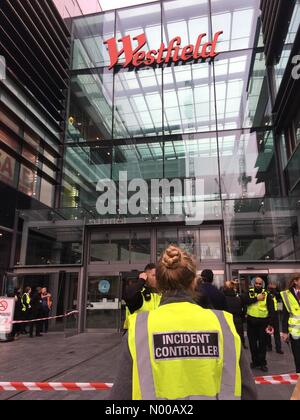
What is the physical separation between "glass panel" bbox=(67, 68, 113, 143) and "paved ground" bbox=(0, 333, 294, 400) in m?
10.8

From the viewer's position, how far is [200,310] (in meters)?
1.70

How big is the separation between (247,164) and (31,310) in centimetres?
1148

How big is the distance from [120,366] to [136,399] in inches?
5.9

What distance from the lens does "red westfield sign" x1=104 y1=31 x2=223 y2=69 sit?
19.3 metres

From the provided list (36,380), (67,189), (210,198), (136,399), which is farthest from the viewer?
(67,189)

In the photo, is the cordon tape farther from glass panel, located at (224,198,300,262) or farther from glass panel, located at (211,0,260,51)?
glass panel, located at (211,0,260,51)

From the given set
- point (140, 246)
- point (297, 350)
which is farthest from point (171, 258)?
point (140, 246)

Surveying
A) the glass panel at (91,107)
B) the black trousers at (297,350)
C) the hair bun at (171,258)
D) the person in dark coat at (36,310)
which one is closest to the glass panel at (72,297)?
the person in dark coat at (36,310)

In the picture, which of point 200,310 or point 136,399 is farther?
point 200,310

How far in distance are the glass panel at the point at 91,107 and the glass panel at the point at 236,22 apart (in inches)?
252

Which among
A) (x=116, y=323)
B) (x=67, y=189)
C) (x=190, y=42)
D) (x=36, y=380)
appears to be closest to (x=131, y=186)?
(x=67, y=189)

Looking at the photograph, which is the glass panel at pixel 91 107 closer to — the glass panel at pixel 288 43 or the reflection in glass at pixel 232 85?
the reflection in glass at pixel 232 85

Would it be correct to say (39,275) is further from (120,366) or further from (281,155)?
(120,366)

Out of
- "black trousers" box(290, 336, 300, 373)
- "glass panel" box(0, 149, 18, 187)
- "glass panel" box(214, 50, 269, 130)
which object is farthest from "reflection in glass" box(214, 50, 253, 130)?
"black trousers" box(290, 336, 300, 373)
